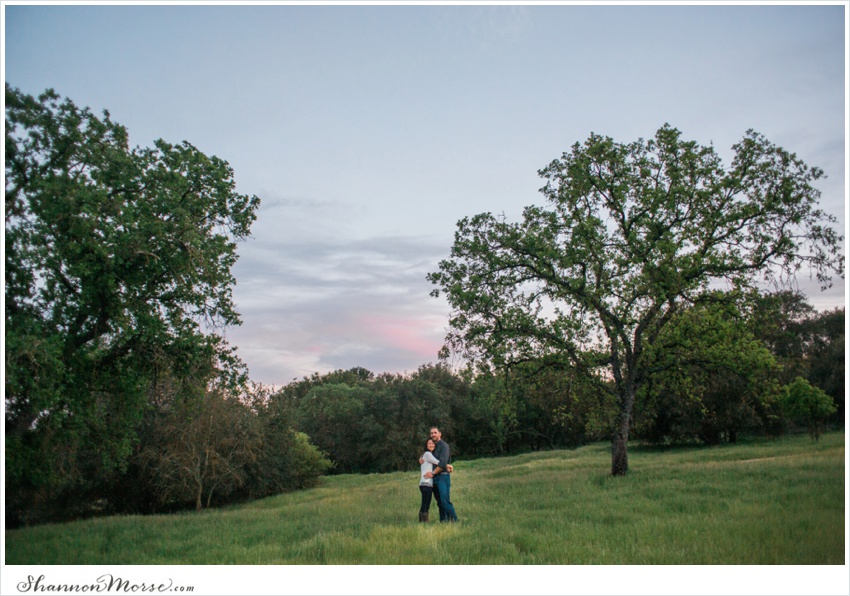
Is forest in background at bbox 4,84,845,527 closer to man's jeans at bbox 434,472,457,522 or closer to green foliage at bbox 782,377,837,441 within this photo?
green foliage at bbox 782,377,837,441

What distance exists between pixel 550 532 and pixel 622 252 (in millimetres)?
11721

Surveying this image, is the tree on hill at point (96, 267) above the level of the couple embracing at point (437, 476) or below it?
above

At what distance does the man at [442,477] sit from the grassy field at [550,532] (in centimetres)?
55

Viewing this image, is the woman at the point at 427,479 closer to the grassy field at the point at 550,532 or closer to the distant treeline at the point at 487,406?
the grassy field at the point at 550,532

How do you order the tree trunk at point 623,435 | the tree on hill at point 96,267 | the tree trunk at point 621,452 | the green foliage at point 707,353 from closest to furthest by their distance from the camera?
the tree on hill at point 96,267, the green foliage at point 707,353, the tree trunk at point 623,435, the tree trunk at point 621,452

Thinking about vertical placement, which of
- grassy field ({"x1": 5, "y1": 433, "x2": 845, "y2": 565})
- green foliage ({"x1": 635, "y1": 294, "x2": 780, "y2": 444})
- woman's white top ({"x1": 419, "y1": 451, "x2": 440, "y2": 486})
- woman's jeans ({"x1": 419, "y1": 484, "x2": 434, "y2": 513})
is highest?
green foliage ({"x1": 635, "y1": 294, "x2": 780, "y2": 444})

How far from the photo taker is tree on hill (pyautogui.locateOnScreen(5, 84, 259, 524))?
11734mm

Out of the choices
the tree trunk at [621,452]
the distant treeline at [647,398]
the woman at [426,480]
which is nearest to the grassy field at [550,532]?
the woman at [426,480]

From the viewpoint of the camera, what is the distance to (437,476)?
1283 cm

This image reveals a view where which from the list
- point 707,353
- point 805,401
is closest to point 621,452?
point 707,353

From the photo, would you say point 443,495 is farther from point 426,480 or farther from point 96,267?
point 96,267

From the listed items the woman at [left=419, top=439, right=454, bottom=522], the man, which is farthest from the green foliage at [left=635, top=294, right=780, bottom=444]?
the woman at [left=419, top=439, right=454, bottom=522]

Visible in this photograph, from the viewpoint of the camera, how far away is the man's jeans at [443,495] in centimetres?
1281

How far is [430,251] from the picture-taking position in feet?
85.6
